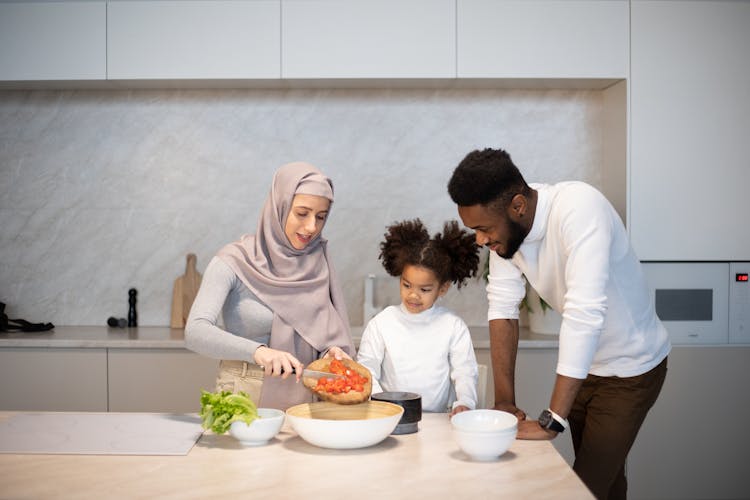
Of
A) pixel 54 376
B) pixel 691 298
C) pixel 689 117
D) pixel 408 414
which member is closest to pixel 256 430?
pixel 408 414

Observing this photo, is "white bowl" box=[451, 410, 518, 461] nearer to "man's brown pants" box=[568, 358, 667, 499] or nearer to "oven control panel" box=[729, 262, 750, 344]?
"man's brown pants" box=[568, 358, 667, 499]

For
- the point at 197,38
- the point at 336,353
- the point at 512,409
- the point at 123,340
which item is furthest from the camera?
the point at 197,38

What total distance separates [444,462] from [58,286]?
8.89 feet

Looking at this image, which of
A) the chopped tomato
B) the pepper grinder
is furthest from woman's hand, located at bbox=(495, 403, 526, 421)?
the pepper grinder

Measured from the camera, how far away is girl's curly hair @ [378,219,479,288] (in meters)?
2.35

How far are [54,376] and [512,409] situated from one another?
6.84ft

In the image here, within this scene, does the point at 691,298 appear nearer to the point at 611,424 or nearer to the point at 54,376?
the point at 611,424

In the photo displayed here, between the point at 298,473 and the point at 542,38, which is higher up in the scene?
the point at 542,38

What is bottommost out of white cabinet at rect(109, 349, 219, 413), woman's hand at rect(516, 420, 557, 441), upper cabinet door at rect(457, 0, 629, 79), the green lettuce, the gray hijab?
white cabinet at rect(109, 349, 219, 413)

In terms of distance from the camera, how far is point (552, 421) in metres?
1.71

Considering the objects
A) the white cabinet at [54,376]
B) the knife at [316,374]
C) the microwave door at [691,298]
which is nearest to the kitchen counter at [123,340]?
the white cabinet at [54,376]

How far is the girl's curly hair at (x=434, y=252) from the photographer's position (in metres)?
2.35

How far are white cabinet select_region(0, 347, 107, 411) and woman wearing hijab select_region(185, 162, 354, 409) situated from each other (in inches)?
44.1

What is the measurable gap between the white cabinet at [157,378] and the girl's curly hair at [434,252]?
1.13 m
